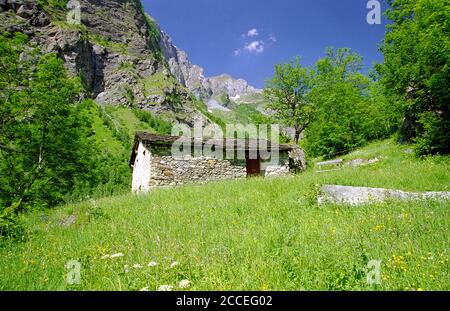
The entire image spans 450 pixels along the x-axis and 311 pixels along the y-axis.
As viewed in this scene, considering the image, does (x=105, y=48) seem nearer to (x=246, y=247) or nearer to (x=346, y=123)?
(x=346, y=123)

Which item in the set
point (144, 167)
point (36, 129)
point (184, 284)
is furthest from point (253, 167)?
point (184, 284)

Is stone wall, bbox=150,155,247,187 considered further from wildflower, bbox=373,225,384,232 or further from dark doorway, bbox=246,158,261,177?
wildflower, bbox=373,225,384,232

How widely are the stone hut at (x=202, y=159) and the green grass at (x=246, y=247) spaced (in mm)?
8311

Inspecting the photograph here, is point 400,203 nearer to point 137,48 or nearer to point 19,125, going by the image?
point 19,125

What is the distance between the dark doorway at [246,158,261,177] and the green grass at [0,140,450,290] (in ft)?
36.2

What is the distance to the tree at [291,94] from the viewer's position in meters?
33.4

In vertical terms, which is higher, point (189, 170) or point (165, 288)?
point (189, 170)

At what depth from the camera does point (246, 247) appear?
451 centimetres

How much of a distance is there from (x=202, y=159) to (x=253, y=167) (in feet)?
13.1

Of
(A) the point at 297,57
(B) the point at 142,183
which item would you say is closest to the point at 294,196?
(B) the point at 142,183

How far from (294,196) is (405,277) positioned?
5.03 m

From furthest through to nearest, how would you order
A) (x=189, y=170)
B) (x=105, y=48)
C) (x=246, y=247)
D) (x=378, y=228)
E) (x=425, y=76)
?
(x=105, y=48)
(x=189, y=170)
(x=425, y=76)
(x=378, y=228)
(x=246, y=247)
